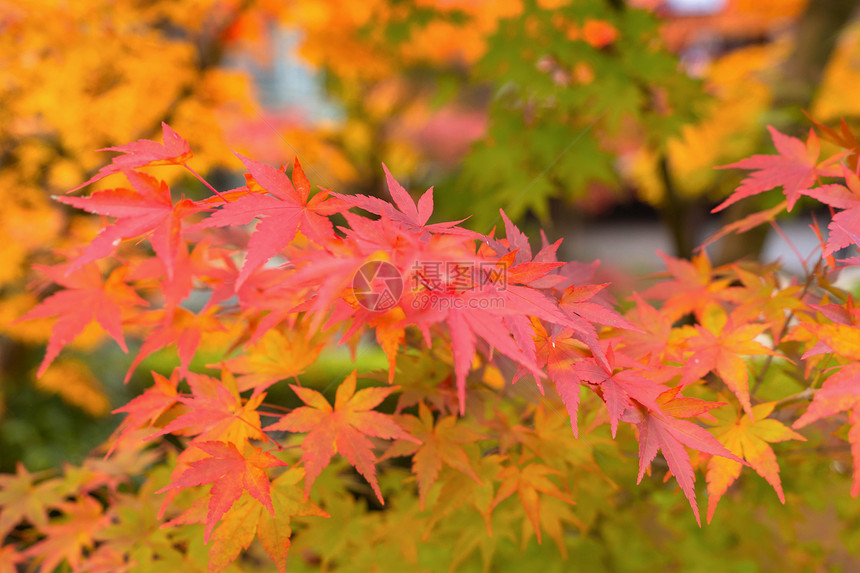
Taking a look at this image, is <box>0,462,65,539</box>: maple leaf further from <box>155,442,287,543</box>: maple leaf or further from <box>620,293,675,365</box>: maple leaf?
<box>620,293,675,365</box>: maple leaf

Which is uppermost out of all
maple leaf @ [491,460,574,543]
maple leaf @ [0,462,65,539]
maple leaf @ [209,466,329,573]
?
maple leaf @ [209,466,329,573]

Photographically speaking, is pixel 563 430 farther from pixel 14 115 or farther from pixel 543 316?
pixel 14 115

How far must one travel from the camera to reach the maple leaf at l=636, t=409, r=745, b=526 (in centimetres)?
80

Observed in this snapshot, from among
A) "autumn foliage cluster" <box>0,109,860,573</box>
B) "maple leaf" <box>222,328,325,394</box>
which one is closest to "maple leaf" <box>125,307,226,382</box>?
"autumn foliage cluster" <box>0,109,860,573</box>

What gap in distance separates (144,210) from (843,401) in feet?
3.59

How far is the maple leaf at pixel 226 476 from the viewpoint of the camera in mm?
835

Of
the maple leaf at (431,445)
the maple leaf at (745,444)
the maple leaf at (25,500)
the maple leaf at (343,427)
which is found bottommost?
the maple leaf at (25,500)

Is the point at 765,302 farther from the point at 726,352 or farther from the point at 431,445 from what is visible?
the point at 431,445

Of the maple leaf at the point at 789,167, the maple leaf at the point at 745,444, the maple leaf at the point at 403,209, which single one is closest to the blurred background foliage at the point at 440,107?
the maple leaf at the point at 745,444

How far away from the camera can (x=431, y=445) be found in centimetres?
102
